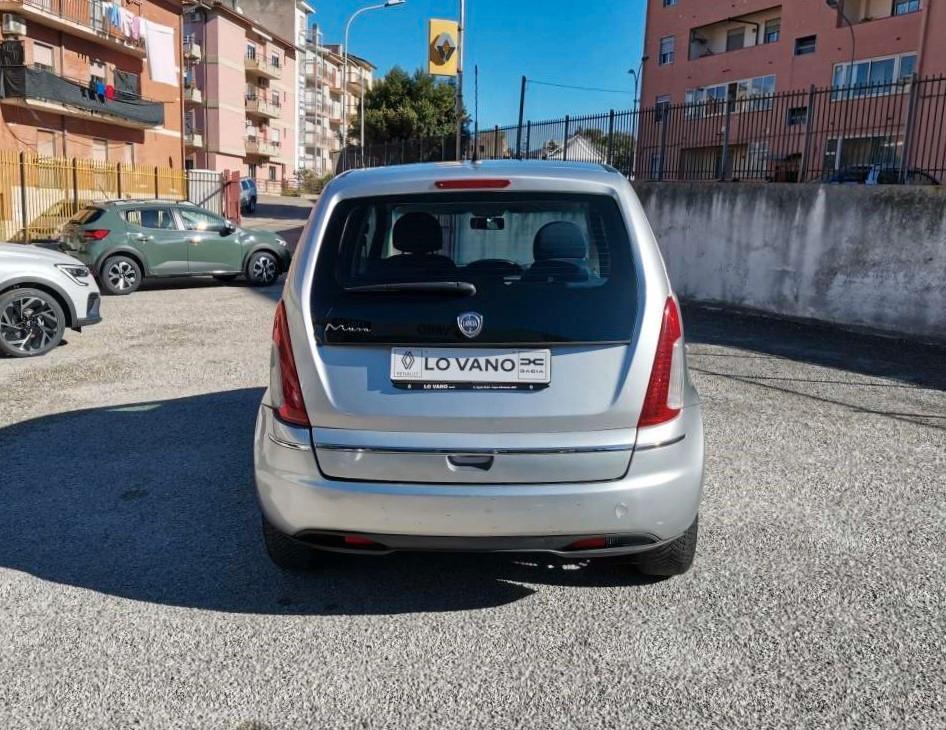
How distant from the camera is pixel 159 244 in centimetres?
1420

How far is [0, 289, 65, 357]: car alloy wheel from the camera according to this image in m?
7.96

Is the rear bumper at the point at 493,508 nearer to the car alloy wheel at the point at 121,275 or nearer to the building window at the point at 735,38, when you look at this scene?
the car alloy wheel at the point at 121,275

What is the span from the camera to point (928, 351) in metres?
9.41

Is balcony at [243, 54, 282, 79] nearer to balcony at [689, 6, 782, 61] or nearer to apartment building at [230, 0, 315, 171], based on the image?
apartment building at [230, 0, 315, 171]

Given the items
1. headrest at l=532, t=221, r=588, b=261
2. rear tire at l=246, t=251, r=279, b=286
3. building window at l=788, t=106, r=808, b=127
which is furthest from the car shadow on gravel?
rear tire at l=246, t=251, r=279, b=286

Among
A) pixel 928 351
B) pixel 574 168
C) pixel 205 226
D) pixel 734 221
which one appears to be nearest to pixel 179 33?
pixel 205 226

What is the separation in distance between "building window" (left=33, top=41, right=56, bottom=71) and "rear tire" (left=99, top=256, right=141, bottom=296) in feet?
72.2

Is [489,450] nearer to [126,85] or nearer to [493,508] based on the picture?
[493,508]

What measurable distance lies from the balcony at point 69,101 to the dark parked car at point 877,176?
2859 centimetres

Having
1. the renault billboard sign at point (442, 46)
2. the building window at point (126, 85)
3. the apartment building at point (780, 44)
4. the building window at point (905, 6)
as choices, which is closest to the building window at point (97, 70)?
the building window at point (126, 85)

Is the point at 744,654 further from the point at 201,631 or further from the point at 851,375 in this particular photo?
the point at 851,375

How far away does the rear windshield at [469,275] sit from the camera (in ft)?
9.45

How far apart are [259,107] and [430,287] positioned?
63.0 m

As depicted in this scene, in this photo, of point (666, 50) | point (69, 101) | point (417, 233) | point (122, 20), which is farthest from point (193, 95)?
point (417, 233)
